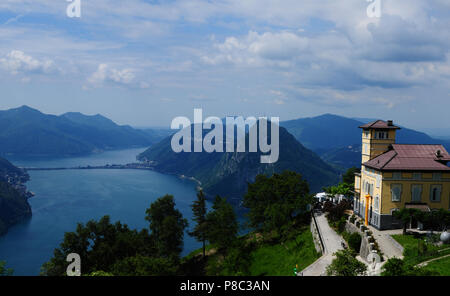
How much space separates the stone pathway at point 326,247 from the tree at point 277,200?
4.10m

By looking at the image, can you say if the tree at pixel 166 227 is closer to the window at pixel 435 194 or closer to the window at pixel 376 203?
the window at pixel 376 203

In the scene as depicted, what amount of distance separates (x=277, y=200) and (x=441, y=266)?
32.1 metres

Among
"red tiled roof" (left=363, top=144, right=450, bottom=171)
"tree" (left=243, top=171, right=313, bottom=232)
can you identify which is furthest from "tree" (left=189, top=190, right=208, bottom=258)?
"red tiled roof" (left=363, top=144, right=450, bottom=171)

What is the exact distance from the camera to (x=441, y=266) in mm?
24812

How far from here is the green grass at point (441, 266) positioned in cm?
2370

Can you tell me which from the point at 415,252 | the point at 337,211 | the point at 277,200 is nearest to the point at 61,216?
the point at 277,200

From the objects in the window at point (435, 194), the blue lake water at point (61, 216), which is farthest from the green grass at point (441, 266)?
the blue lake water at point (61, 216)

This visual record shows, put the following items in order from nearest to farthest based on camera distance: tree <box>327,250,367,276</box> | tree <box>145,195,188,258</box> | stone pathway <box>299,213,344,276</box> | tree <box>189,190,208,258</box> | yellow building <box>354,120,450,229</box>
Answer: tree <box>327,250,367,276</box>
stone pathway <box>299,213,344,276</box>
yellow building <box>354,120,450,229</box>
tree <box>145,195,188,258</box>
tree <box>189,190,208,258</box>

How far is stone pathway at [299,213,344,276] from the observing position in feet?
99.6

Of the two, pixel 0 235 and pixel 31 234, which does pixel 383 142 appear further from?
pixel 0 235

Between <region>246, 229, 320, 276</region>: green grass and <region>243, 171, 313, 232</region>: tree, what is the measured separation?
3158 mm

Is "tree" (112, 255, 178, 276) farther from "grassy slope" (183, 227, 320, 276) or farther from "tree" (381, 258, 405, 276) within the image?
"tree" (381, 258, 405, 276)

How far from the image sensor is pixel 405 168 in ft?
124
